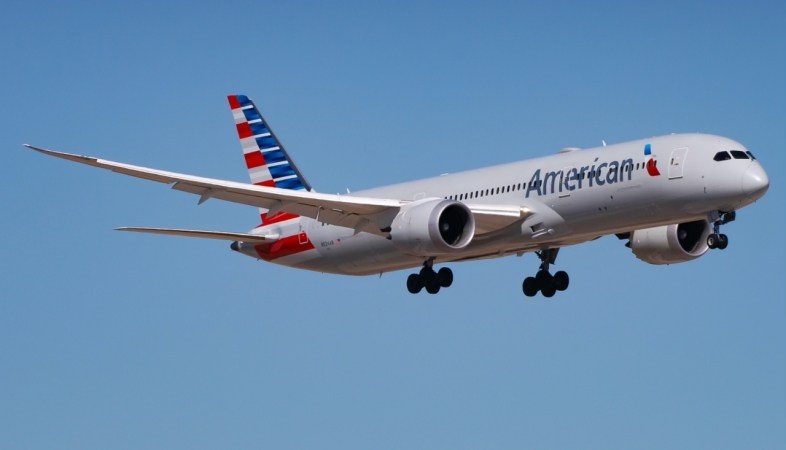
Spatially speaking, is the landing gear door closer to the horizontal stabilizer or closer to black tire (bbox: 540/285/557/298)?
black tire (bbox: 540/285/557/298)

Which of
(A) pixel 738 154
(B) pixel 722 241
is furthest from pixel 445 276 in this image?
(A) pixel 738 154

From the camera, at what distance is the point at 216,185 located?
44.2 m

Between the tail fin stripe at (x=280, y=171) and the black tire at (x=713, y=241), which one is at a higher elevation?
the tail fin stripe at (x=280, y=171)

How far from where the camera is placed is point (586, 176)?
147ft

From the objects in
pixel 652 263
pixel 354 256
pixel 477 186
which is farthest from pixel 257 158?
pixel 652 263

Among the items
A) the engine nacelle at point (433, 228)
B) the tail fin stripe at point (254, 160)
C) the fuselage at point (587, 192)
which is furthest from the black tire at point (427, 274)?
the tail fin stripe at point (254, 160)

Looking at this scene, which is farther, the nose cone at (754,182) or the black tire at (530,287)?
the black tire at (530,287)

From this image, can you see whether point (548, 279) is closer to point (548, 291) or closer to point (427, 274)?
point (548, 291)

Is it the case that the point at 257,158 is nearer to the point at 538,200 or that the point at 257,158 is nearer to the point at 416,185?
the point at 416,185

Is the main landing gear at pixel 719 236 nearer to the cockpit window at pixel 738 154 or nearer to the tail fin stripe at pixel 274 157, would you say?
the cockpit window at pixel 738 154

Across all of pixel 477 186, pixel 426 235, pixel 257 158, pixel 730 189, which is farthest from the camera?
pixel 257 158

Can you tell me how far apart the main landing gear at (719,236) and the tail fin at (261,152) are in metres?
20.0

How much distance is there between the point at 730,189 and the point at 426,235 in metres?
9.94

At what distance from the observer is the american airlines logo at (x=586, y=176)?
43.8 metres
